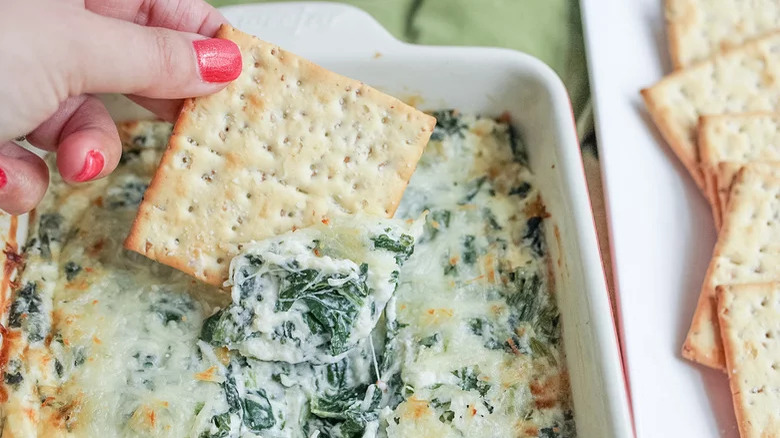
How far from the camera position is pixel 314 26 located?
217 cm

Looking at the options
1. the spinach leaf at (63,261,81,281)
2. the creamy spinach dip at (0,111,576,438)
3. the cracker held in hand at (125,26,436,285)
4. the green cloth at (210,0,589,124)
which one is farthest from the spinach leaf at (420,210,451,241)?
the spinach leaf at (63,261,81,281)

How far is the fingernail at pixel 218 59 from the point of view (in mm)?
1736

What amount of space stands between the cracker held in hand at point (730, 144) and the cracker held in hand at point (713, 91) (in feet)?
0.16

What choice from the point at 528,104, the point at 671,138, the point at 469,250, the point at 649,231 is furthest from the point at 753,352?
the point at 528,104

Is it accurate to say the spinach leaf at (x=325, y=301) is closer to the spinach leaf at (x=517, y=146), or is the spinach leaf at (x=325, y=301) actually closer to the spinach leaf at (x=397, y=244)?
the spinach leaf at (x=397, y=244)

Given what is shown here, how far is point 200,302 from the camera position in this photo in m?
1.86

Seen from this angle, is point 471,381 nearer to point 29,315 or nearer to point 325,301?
point 325,301

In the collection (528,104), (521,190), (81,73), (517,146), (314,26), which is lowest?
(521,190)

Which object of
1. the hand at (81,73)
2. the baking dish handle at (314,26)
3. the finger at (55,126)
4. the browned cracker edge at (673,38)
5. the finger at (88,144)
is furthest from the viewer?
the browned cracker edge at (673,38)

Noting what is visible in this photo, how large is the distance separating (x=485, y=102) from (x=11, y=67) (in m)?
1.25

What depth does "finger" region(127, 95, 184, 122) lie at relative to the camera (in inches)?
77.8

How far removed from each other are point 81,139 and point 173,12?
0.50m

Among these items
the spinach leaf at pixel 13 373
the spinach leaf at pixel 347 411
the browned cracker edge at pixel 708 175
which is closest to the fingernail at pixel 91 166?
the spinach leaf at pixel 13 373

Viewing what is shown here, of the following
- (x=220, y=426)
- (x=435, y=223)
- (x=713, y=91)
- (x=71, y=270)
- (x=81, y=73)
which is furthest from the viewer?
(x=713, y=91)
